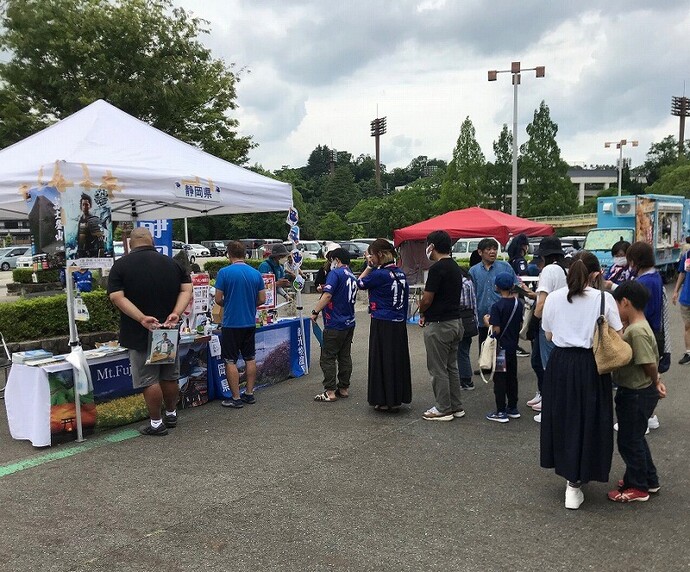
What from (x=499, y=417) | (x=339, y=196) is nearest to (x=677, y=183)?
(x=339, y=196)

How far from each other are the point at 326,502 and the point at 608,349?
6.62 ft

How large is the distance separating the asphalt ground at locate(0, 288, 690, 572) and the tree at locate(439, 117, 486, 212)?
40.7m

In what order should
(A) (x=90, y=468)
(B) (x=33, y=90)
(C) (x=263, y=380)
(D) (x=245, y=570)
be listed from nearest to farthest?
1. (D) (x=245, y=570)
2. (A) (x=90, y=468)
3. (C) (x=263, y=380)
4. (B) (x=33, y=90)

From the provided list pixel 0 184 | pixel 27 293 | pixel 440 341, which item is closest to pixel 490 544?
pixel 440 341

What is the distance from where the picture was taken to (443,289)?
5.35 meters

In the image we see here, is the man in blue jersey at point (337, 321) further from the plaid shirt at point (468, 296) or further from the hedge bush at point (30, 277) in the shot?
the hedge bush at point (30, 277)

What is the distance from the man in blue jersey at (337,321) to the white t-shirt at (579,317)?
2.69 meters

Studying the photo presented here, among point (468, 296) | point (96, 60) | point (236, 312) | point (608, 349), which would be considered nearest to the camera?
point (608, 349)

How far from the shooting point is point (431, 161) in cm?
12531

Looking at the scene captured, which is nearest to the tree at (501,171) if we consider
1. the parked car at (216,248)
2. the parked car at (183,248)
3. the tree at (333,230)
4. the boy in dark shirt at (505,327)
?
the tree at (333,230)

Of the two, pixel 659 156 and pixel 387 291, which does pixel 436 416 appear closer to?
pixel 387 291

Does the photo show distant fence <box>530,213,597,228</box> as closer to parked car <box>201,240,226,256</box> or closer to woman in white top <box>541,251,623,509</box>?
parked car <box>201,240,226,256</box>

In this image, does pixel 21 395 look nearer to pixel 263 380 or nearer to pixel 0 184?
pixel 0 184

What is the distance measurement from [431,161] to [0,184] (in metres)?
125
